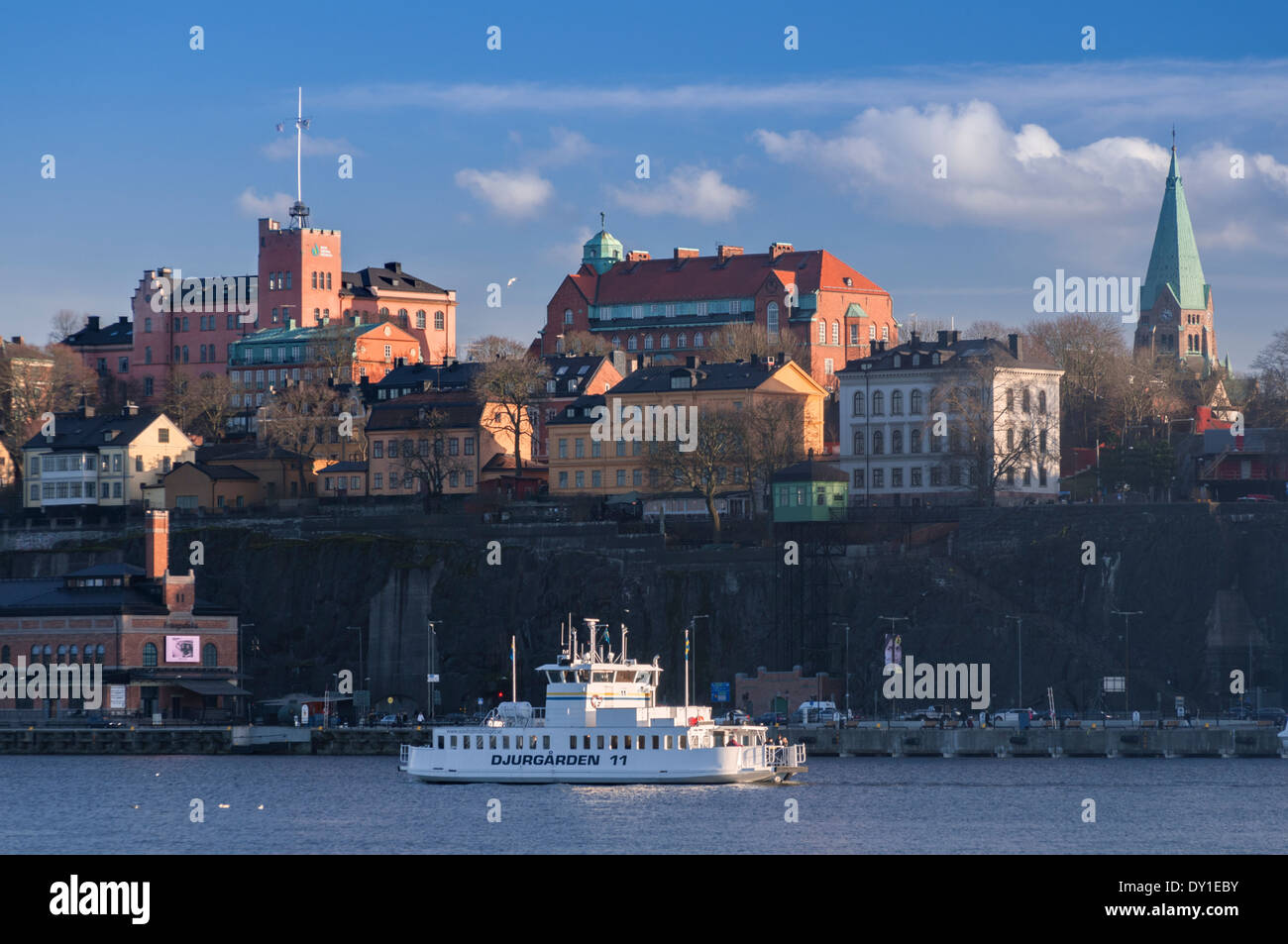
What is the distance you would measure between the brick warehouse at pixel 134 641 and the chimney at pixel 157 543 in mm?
2231

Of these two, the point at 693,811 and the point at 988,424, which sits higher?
the point at 988,424

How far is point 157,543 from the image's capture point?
4815 inches

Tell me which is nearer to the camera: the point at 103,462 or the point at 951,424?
the point at 951,424

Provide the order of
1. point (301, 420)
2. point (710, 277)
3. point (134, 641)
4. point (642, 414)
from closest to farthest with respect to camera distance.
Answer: point (134, 641), point (642, 414), point (301, 420), point (710, 277)

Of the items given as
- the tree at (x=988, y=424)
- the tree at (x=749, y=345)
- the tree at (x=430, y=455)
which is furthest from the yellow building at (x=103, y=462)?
the tree at (x=988, y=424)

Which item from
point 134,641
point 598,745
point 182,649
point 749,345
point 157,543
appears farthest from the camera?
point 749,345

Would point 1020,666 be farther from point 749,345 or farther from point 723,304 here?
point 723,304

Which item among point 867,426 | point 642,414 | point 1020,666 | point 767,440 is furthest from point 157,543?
point 1020,666

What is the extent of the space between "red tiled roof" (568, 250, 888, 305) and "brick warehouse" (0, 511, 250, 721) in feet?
210

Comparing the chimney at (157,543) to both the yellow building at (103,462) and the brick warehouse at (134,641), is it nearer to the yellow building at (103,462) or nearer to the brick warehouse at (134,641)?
the brick warehouse at (134,641)

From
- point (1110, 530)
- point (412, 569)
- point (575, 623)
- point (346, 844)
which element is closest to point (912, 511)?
point (1110, 530)

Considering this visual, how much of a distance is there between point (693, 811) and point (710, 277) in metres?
108
